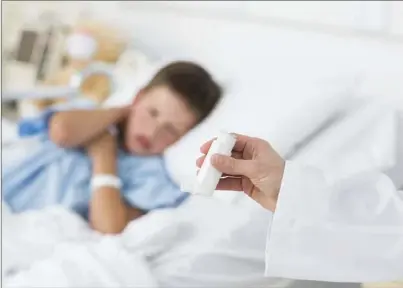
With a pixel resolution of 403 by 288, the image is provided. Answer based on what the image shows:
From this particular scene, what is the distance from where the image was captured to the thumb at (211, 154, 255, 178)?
860 millimetres

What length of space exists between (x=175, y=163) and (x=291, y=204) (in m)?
0.51

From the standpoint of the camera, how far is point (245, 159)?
91 centimetres

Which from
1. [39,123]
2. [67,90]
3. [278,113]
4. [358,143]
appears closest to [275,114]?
[278,113]

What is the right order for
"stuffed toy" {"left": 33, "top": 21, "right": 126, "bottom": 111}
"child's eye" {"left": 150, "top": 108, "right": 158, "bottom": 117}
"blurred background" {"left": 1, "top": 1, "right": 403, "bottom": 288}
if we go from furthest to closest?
1. "stuffed toy" {"left": 33, "top": 21, "right": 126, "bottom": 111}
2. "child's eye" {"left": 150, "top": 108, "right": 158, "bottom": 117}
3. "blurred background" {"left": 1, "top": 1, "right": 403, "bottom": 288}

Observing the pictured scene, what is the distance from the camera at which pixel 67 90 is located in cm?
183

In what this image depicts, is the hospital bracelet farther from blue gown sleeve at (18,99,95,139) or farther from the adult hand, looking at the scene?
the adult hand

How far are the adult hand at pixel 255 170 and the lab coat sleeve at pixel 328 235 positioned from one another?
2 cm

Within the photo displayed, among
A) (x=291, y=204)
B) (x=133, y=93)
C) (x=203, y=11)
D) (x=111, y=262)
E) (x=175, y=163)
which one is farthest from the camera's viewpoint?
(x=203, y=11)

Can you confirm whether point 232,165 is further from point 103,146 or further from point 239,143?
point 103,146

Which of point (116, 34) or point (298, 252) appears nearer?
point (298, 252)

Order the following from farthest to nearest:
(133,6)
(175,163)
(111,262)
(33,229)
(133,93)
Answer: (133,6) < (133,93) < (175,163) < (33,229) < (111,262)

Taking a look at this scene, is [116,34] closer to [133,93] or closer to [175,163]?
[133,93]

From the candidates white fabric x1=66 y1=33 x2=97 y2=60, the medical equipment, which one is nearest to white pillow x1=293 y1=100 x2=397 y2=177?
the medical equipment

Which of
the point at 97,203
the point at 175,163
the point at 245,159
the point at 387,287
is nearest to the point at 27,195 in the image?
the point at 97,203
